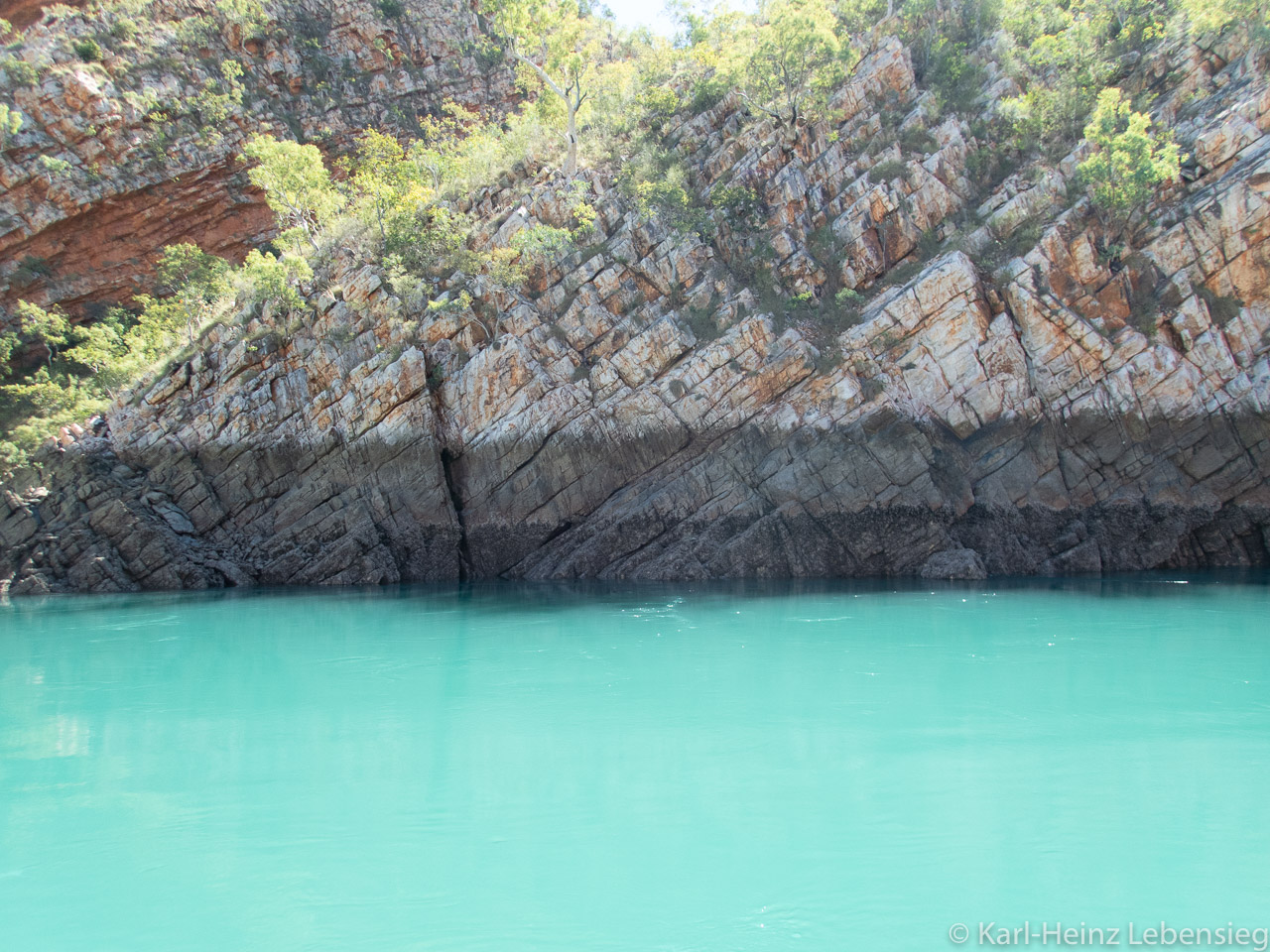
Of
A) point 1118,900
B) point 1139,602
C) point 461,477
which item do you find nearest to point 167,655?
point 461,477

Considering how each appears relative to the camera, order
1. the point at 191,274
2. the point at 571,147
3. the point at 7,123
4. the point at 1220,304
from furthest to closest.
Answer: the point at 191,274
the point at 7,123
the point at 571,147
the point at 1220,304

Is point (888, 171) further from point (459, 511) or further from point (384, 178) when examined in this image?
point (459, 511)

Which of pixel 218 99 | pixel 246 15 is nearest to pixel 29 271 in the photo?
pixel 218 99

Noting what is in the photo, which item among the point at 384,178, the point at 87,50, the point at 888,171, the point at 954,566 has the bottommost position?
the point at 954,566

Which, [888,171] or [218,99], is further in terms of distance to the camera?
[218,99]

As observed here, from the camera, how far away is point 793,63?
91.7 feet

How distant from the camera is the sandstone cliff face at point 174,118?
109 ft

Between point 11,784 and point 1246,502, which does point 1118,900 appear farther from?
point 1246,502

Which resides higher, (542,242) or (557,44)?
(557,44)

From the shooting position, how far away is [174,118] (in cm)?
3547

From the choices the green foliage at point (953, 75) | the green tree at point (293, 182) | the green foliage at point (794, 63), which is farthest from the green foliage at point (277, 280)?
the green foliage at point (953, 75)

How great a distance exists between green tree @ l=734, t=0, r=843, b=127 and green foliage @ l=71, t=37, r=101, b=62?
2649cm

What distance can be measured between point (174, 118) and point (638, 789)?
3863cm

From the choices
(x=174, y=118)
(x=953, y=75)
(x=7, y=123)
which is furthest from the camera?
(x=174, y=118)
